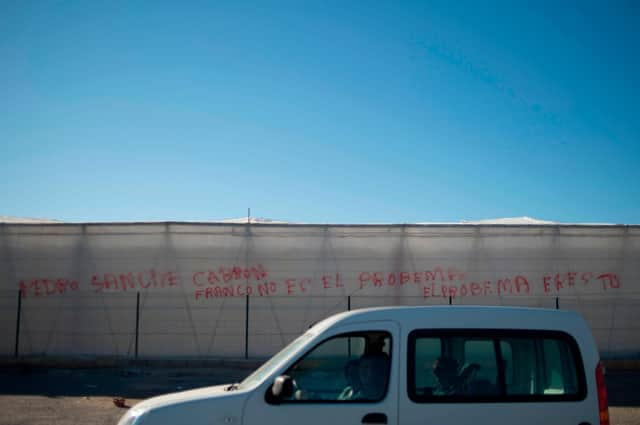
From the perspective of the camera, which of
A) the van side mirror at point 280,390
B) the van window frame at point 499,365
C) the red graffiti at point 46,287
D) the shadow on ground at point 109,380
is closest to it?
the van side mirror at point 280,390

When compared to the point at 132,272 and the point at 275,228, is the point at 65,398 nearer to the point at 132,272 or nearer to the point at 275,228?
the point at 132,272

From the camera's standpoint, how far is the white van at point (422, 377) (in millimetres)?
4062

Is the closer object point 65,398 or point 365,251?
point 65,398

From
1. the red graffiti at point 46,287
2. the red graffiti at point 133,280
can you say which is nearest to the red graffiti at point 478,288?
the red graffiti at point 133,280

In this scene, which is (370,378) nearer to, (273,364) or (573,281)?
(273,364)

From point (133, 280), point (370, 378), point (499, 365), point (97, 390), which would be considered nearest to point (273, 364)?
point (370, 378)

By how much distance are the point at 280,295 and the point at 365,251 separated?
2.67 metres

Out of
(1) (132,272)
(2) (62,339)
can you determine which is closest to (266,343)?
(1) (132,272)

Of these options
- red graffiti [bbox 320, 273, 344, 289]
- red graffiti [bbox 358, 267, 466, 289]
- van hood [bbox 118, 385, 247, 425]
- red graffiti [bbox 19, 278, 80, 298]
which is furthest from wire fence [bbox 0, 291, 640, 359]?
van hood [bbox 118, 385, 247, 425]

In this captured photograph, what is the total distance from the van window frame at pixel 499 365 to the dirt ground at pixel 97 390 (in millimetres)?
5053

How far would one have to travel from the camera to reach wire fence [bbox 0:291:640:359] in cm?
1519

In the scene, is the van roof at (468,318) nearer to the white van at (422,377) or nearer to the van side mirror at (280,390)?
the white van at (422,377)

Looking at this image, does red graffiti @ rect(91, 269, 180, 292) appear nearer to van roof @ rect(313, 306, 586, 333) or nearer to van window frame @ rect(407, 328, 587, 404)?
van roof @ rect(313, 306, 586, 333)

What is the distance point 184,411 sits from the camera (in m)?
4.13
